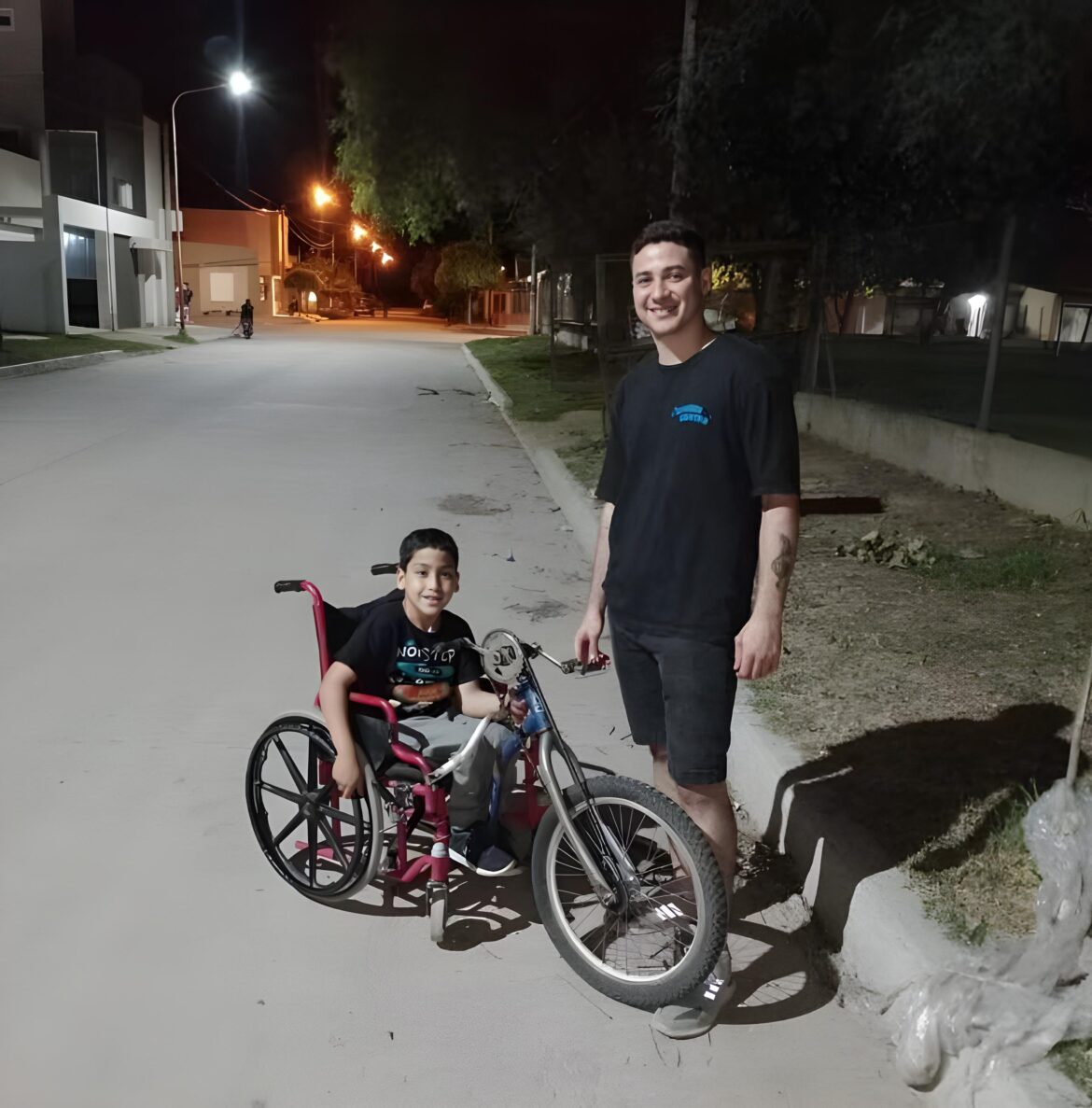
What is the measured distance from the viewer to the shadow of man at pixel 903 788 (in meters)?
3.45

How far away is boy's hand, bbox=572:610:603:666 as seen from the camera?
317cm

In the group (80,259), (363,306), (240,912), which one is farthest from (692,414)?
(363,306)

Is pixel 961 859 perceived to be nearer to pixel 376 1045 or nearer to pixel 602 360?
pixel 376 1045

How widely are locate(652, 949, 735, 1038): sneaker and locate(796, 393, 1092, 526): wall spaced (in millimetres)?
6009

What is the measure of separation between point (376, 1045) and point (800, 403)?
11758 mm

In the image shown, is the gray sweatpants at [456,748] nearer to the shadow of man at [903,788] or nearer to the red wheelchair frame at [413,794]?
the red wheelchair frame at [413,794]

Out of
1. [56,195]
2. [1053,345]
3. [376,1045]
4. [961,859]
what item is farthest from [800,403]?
[56,195]

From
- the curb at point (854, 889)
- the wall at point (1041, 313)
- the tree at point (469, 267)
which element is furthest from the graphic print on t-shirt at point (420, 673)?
the tree at point (469, 267)

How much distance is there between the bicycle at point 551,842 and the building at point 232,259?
60.8 metres

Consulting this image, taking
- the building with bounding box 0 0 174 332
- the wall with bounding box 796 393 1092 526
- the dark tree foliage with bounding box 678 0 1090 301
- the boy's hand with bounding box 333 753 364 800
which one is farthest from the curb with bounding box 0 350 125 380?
the boy's hand with bounding box 333 753 364 800

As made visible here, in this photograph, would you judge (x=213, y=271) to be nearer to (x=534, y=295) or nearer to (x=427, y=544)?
(x=534, y=295)

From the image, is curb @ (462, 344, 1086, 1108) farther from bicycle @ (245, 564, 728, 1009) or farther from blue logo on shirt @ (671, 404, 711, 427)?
blue logo on shirt @ (671, 404, 711, 427)

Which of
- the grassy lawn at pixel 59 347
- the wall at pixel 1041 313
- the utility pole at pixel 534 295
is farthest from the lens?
the utility pole at pixel 534 295

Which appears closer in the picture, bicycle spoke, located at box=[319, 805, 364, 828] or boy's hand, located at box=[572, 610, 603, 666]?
boy's hand, located at box=[572, 610, 603, 666]
